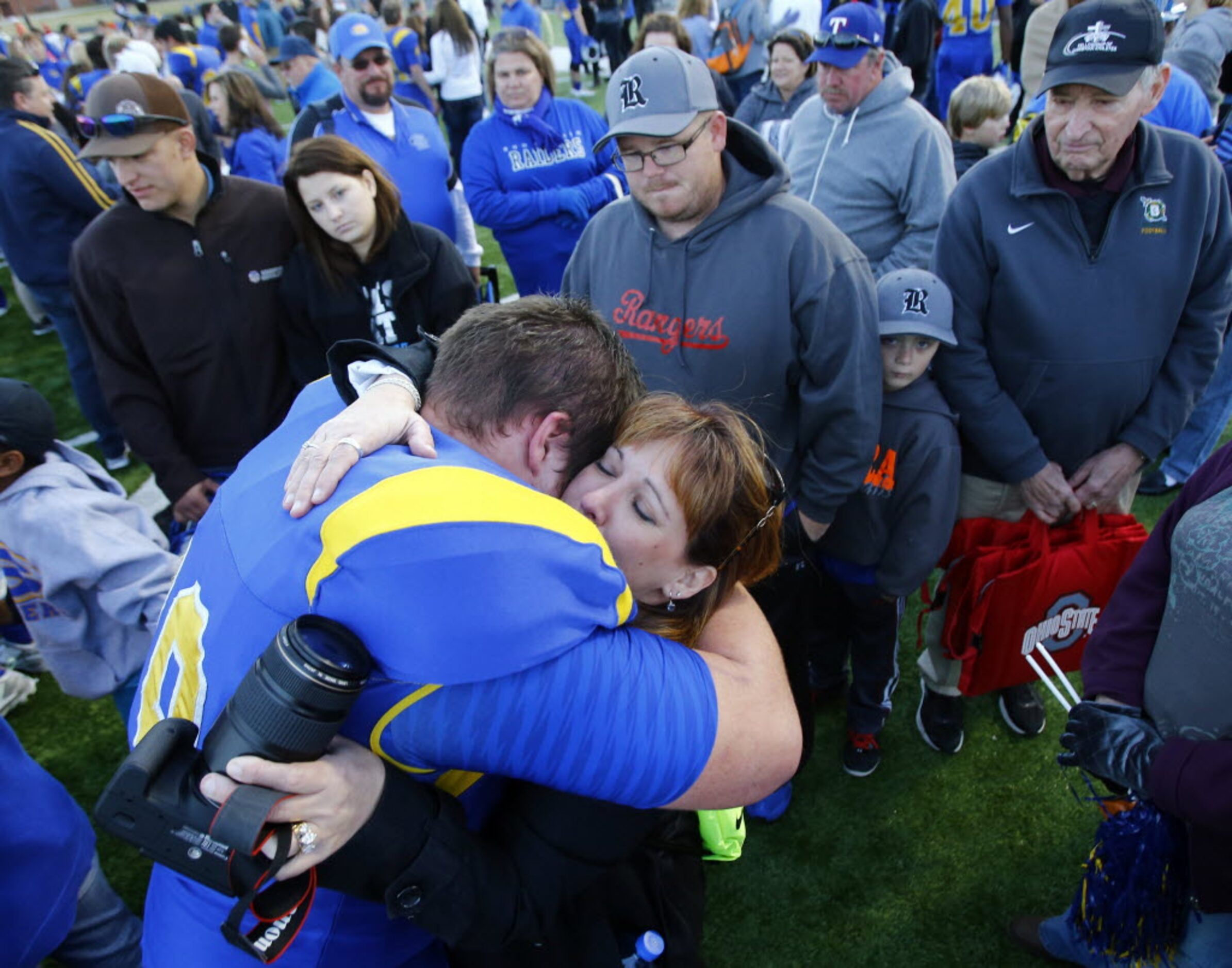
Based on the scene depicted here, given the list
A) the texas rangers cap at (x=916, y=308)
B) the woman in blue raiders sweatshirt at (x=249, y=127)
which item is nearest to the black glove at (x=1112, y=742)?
the texas rangers cap at (x=916, y=308)

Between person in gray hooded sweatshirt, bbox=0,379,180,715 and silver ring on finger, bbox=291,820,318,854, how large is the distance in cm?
173

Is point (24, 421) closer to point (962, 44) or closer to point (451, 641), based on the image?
point (451, 641)

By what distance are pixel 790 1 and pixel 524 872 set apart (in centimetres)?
875

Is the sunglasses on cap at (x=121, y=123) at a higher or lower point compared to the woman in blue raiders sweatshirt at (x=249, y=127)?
higher

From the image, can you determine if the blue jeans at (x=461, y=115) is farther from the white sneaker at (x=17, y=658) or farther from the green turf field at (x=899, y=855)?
the green turf field at (x=899, y=855)

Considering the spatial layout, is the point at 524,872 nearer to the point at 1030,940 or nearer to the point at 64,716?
the point at 1030,940

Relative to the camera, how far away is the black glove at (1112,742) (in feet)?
5.77

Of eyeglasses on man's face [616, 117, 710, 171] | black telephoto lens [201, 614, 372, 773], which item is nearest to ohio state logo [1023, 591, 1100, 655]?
eyeglasses on man's face [616, 117, 710, 171]

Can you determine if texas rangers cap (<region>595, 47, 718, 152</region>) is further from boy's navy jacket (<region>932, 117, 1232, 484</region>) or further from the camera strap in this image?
the camera strap

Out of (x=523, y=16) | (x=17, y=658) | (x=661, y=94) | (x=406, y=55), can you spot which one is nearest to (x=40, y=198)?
(x=17, y=658)

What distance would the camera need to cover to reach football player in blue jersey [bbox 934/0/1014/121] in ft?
26.4

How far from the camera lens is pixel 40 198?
498 centimetres

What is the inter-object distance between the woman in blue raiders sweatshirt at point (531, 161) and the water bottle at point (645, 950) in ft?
12.9

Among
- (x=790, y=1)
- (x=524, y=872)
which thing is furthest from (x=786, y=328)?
(x=790, y=1)
